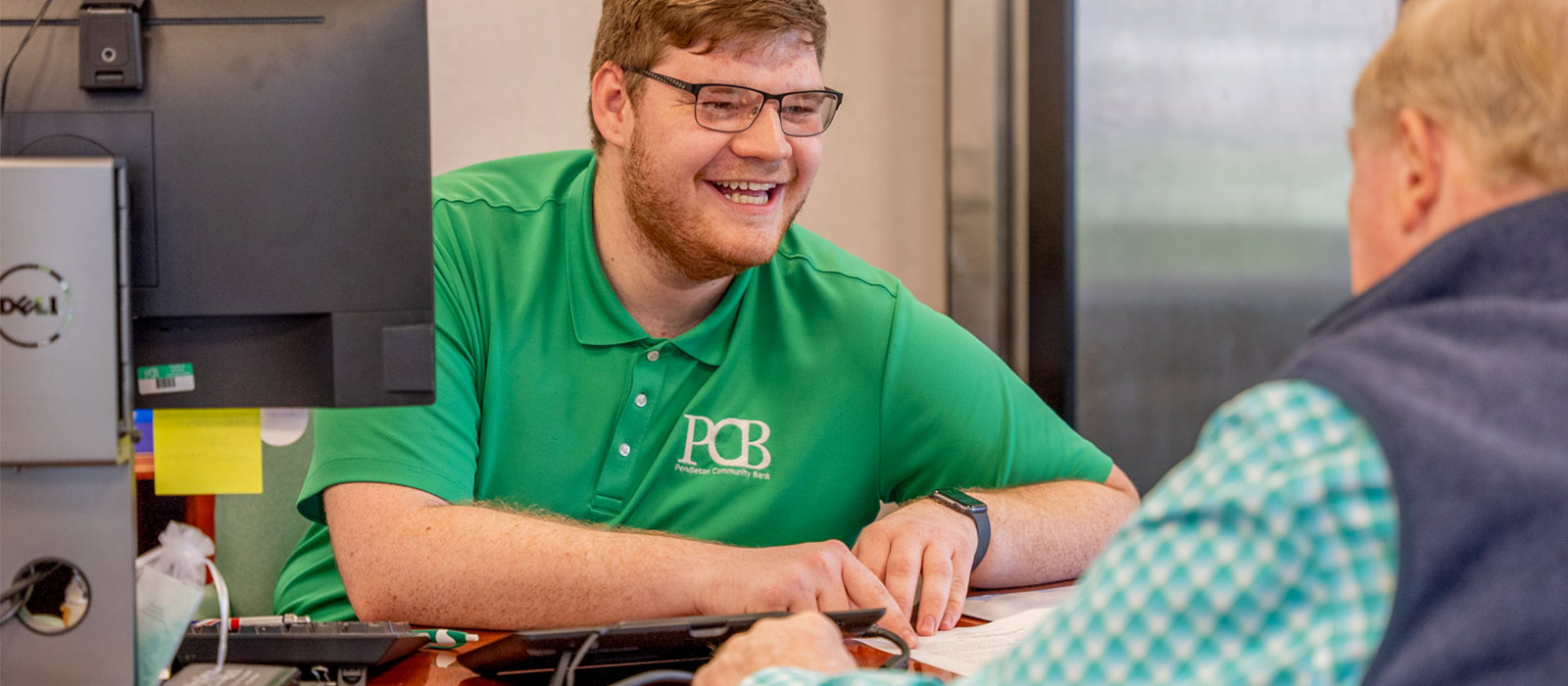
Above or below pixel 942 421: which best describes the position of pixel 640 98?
above

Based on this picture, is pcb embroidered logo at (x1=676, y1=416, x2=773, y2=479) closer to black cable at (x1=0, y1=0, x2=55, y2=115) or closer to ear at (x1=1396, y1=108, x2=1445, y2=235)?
black cable at (x1=0, y1=0, x2=55, y2=115)

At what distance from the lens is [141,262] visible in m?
0.88

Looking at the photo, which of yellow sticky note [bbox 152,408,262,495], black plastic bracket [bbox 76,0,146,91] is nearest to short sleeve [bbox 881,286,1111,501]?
yellow sticky note [bbox 152,408,262,495]

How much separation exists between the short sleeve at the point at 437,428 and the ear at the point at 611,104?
261mm

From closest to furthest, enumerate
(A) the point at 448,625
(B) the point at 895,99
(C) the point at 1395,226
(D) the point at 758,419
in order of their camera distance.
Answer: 1. (C) the point at 1395,226
2. (A) the point at 448,625
3. (D) the point at 758,419
4. (B) the point at 895,99

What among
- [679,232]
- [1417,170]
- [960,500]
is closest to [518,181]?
[679,232]

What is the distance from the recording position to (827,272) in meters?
1.66

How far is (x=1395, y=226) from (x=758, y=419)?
95cm

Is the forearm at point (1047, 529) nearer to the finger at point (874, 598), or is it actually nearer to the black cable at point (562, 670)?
the finger at point (874, 598)

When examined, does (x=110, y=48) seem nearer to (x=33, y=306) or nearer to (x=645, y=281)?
(x=33, y=306)

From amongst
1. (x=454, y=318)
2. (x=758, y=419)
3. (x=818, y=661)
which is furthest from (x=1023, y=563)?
(x=454, y=318)

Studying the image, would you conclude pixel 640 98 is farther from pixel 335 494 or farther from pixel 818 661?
pixel 818 661

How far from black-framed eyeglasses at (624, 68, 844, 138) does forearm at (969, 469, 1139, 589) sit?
0.54 metres

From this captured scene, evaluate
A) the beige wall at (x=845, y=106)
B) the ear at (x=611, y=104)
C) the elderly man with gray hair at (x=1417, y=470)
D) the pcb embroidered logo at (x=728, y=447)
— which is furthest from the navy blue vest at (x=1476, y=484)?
the beige wall at (x=845, y=106)
